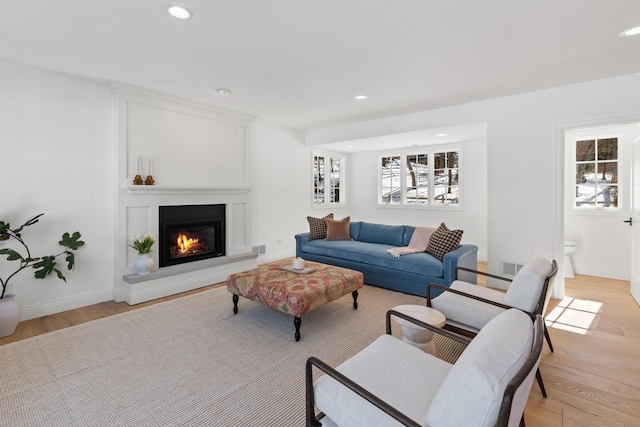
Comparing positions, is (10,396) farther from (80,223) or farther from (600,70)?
(600,70)

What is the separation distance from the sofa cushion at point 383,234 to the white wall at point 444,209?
1.87 metres

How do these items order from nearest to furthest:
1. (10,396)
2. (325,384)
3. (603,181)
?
(325,384), (10,396), (603,181)

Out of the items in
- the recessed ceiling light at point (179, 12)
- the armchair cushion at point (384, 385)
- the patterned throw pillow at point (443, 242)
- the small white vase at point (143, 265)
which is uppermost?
the recessed ceiling light at point (179, 12)

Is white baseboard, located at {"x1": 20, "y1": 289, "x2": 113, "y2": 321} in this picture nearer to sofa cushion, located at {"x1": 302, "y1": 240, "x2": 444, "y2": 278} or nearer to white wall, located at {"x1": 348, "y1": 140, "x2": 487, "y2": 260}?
sofa cushion, located at {"x1": 302, "y1": 240, "x2": 444, "y2": 278}

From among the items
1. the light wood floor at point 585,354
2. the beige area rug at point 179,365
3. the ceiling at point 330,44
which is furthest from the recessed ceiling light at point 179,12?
the light wood floor at point 585,354

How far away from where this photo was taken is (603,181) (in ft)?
15.8

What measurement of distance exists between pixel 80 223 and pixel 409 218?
5.78m

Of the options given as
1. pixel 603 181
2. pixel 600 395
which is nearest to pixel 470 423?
pixel 600 395

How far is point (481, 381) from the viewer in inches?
39.6

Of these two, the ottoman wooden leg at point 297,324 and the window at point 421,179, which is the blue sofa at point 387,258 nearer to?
the ottoman wooden leg at point 297,324

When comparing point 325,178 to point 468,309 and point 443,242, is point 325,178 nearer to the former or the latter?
point 443,242

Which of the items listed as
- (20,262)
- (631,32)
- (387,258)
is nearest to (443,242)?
(387,258)

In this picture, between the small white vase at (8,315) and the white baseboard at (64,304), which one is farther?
the white baseboard at (64,304)

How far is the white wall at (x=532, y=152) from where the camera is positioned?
140 inches
